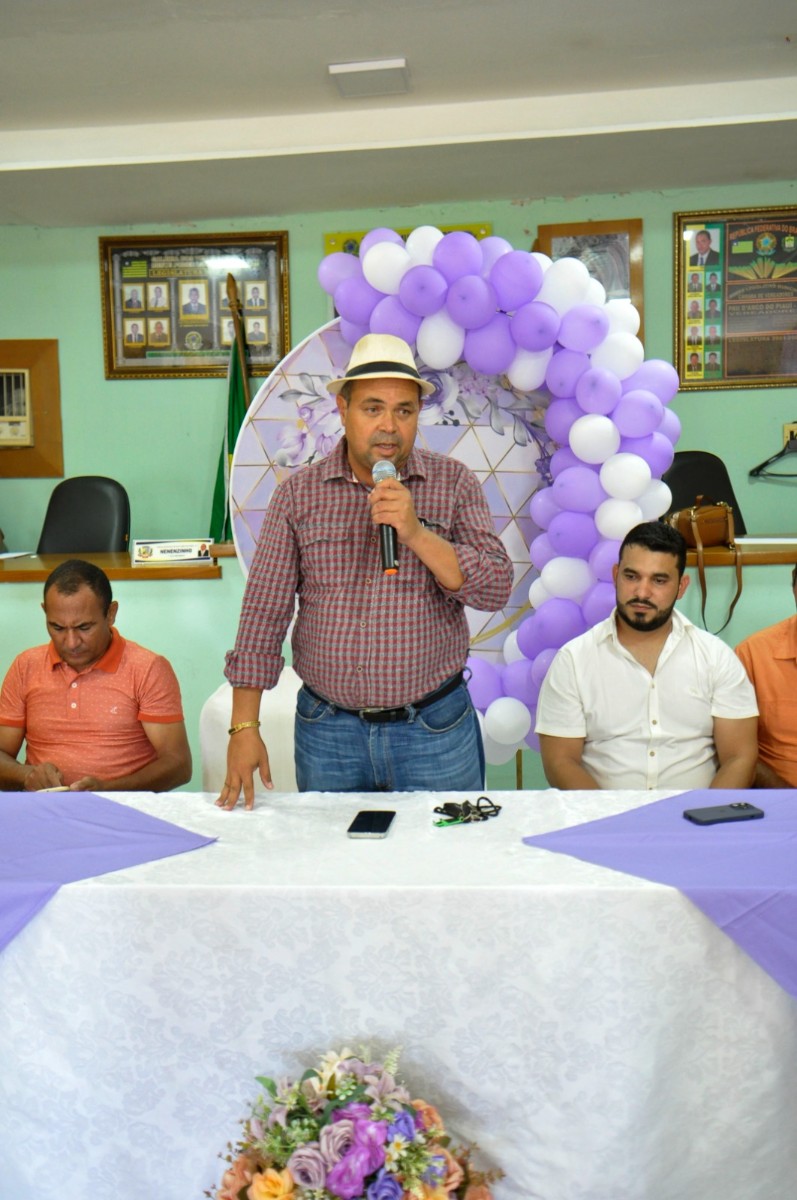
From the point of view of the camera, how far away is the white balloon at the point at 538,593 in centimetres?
288

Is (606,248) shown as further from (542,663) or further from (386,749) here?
(386,749)

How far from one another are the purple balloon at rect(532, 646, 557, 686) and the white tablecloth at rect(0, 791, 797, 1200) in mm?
1462

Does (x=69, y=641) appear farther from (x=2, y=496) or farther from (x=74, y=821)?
(x=2, y=496)

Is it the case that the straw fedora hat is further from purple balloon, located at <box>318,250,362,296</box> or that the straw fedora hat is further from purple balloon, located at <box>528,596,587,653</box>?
purple balloon, located at <box>318,250,362,296</box>

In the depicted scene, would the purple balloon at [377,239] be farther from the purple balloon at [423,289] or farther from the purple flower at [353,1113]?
the purple flower at [353,1113]

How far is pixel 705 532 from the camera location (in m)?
3.07

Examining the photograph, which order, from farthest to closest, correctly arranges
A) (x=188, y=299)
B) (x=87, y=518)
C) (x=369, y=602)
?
(x=188, y=299) < (x=87, y=518) < (x=369, y=602)

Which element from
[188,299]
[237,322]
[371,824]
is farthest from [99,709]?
[188,299]

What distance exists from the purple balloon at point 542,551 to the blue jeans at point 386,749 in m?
1.04

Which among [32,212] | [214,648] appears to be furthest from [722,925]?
[32,212]

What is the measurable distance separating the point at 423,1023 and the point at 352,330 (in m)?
2.11

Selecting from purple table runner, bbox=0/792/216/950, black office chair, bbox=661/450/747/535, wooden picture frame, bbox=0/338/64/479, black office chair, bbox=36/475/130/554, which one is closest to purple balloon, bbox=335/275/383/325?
purple table runner, bbox=0/792/216/950

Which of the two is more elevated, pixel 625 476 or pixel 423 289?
pixel 423 289

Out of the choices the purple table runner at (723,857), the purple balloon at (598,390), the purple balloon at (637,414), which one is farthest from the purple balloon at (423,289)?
the purple table runner at (723,857)
